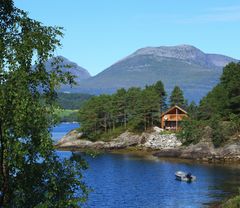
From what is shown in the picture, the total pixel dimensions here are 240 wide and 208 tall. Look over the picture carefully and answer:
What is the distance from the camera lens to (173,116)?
146125 mm

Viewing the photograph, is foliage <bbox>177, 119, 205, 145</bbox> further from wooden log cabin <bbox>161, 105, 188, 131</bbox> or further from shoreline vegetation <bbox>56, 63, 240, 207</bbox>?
wooden log cabin <bbox>161, 105, 188, 131</bbox>

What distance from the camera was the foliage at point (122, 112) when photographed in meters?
143

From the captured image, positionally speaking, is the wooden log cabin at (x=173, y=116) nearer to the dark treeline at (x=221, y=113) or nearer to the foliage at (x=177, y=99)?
the dark treeline at (x=221, y=113)

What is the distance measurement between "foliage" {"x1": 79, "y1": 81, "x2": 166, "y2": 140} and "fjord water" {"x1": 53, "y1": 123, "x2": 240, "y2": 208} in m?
31.7

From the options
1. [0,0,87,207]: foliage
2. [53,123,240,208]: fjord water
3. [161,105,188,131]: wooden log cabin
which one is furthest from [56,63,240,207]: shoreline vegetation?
[0,0,87,207]: foliage

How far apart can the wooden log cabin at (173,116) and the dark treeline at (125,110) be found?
194 centimetres

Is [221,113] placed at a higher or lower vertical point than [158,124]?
higher

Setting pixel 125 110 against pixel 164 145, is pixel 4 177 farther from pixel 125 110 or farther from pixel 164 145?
pixel 125 110

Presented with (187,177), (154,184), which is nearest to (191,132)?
(187,177)

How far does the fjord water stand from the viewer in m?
63.0

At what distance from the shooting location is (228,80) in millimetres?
129625

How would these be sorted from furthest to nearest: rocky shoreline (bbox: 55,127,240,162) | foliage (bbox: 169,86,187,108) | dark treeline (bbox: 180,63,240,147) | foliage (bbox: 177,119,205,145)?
foliage (bbox: 169,86,187,108)
foliage (bbox: 177,119,205,145)
dark treeline (bbox: 180,63,240,147)
rocky shoreline (bbox: 55,127,240,162)

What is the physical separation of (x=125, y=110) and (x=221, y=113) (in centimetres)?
3681

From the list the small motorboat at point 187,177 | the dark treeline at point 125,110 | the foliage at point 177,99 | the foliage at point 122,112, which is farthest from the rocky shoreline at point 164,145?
the small motorboat at point 187,177
